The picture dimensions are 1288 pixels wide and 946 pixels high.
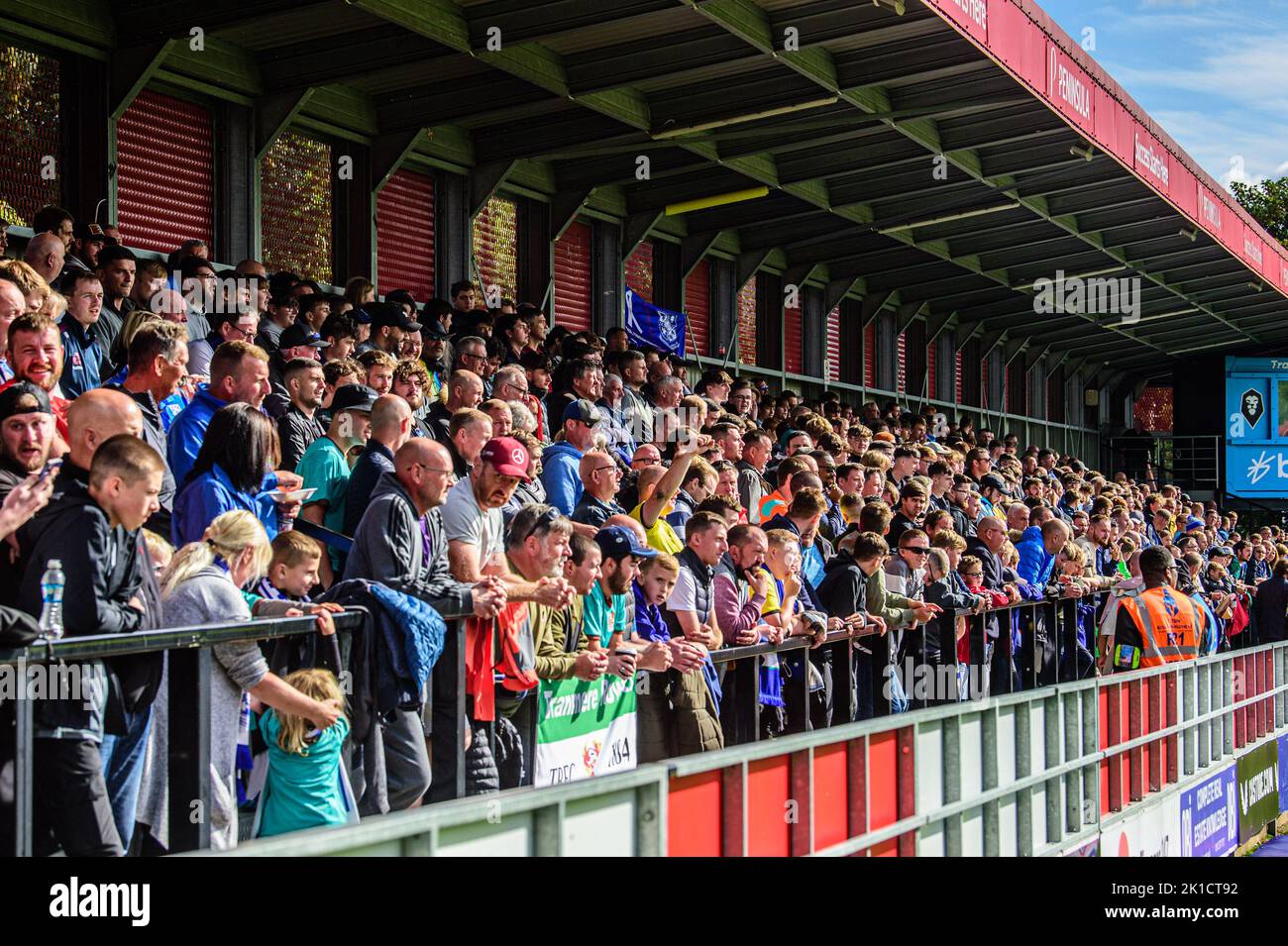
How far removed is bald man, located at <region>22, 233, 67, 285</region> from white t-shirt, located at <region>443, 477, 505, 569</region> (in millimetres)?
2883

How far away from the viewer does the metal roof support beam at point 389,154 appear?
16.5 meters

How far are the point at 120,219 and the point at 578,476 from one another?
5.72 metres

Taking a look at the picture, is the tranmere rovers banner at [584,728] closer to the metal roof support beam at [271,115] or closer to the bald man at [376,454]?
the bald man at [376,454]

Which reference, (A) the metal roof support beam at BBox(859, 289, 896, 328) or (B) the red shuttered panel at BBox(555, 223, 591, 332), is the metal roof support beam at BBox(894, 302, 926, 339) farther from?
(B) the red shuttered panel at BBox(555, 223, 591, 332)

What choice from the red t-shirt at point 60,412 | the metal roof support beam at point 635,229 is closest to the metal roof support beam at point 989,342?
the metal roof support beam at point 635,229

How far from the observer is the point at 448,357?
42.2 feet

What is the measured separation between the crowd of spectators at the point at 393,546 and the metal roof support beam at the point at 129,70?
2374 millimetres

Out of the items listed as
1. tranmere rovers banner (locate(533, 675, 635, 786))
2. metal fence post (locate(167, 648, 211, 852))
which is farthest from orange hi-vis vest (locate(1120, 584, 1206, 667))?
metal fence post (locate(167, 648, 211, 852))

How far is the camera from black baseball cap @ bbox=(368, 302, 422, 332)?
11.3 metres

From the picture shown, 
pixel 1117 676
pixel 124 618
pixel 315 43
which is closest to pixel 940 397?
pixel 315 43

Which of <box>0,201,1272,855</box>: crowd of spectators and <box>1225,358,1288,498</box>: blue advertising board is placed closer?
<box>0,201,1272,855</box>: crowd of spectators

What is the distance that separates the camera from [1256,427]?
1531 inches

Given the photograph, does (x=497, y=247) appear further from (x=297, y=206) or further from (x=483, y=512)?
(x=483, y=512)
